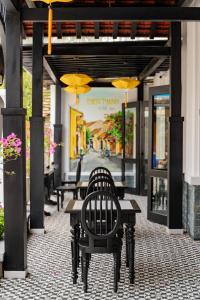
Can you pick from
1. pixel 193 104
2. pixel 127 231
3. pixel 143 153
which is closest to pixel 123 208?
pixel 127 231

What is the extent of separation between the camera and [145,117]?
13117 mm

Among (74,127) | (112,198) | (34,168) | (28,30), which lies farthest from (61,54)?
(74,127)

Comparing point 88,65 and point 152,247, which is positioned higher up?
point 88,65

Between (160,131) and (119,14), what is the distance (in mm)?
3939

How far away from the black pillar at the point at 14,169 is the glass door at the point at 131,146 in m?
8.04

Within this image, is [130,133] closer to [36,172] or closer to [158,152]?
[158,152]

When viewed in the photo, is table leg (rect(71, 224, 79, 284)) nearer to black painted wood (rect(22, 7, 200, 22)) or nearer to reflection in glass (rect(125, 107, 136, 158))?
black painted wood (rect(22, 7, 200, 22))

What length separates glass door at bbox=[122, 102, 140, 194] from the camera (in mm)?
13328

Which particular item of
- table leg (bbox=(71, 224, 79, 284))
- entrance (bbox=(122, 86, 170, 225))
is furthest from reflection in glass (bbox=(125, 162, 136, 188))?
table leg (bbox=(71, 224, 79, 284))

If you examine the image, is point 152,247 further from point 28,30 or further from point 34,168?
point 28,30

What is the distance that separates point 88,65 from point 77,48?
313 cm

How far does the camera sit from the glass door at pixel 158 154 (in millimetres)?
8914

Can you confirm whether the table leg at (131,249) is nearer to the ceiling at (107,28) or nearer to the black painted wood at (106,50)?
the black painted wood at (106,50)

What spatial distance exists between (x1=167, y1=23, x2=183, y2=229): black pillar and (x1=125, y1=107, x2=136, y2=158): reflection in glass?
5474 mm
